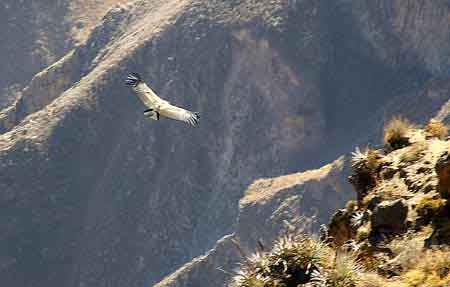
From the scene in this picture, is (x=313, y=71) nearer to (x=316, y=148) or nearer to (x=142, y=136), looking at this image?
(x=316, y=148)

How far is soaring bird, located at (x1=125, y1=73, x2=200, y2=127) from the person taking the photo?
23.3 meters

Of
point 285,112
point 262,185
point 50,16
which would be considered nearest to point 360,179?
point 262,185

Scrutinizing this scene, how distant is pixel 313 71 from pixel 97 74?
3546 centimetres

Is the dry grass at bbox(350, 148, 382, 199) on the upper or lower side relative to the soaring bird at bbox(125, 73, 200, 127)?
lower

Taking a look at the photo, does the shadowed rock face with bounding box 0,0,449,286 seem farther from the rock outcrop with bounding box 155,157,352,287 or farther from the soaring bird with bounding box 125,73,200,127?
the soaring bird with bounding box 125,73,200,127

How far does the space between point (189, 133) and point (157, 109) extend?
4453 inches

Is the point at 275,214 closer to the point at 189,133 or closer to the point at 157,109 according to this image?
the point at 189,133

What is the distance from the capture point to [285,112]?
134750mm

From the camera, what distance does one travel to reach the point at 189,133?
13662cm

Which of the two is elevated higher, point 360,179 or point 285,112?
point 285,112

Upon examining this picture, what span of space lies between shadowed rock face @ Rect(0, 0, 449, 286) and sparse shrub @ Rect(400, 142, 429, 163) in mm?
102347

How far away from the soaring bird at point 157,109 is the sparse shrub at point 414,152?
5140 mm

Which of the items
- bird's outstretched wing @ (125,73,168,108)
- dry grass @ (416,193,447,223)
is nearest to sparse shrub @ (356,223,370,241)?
dry grass @ (416,193,447,223)

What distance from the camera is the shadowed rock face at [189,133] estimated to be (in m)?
131
